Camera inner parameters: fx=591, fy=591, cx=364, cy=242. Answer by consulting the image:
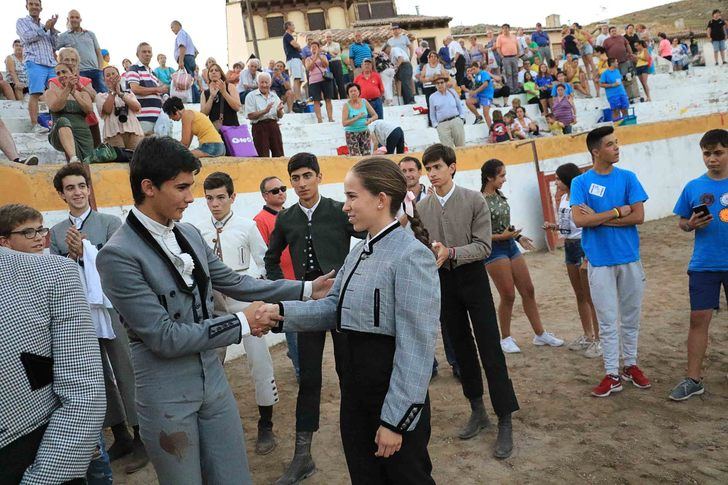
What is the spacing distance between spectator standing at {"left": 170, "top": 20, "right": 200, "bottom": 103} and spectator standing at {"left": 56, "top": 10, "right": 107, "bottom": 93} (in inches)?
117

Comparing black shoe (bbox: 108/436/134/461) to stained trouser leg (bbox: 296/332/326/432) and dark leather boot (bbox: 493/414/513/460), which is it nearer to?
stained trouser leg (bbox: 296/332/326/432)

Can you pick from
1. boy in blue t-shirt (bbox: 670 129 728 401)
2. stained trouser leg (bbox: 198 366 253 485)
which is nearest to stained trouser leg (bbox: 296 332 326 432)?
stained trouser leg (bbox: 198 366 253 485)

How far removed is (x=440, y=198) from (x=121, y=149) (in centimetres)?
427

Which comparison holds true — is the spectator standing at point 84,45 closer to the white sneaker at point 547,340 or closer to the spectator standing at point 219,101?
the spectator standing at point 219,101

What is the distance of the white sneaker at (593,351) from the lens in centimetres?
597

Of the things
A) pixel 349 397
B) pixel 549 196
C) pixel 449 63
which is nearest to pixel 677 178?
pixel 549 196

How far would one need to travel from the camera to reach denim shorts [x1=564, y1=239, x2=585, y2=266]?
6.22 metres

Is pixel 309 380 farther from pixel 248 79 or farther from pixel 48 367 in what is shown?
pixel 248 79

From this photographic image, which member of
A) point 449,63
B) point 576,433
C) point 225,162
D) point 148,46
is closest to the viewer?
point 576,433

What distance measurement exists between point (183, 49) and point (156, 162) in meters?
10.8

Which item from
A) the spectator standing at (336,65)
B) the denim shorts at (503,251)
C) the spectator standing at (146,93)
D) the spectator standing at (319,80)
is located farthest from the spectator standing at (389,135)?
the denim shorts at (503,251)

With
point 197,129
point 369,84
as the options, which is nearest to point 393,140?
point 369,84

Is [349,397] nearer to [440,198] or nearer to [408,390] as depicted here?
[408,390]

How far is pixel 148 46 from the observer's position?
9.65 meters
